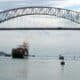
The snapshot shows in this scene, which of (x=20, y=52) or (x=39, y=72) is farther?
(x=20, y=52)

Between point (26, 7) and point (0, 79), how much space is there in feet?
89.8

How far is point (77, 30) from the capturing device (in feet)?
188

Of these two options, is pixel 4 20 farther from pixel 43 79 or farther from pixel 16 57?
pixel 16 57

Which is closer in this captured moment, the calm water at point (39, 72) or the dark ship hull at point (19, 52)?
the calm water at point (39, 72)

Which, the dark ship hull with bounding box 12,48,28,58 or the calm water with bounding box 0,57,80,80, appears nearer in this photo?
the calm water with bounding box 0,57,80,80

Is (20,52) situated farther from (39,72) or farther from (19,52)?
(39,72)

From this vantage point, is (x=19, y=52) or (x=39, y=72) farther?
(x=19, y=52)

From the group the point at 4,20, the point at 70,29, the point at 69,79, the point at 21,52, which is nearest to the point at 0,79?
the point at 69,79

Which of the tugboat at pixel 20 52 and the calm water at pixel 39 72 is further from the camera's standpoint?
→ the tugboat at pixel 20 52

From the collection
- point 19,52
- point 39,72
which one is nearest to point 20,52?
point 19,52

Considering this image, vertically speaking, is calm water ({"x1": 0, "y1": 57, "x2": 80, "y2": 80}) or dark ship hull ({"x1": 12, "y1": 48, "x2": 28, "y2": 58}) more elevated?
calm water ({"x1": 0, "y1": 57, "x2": 80, "y2": 80})

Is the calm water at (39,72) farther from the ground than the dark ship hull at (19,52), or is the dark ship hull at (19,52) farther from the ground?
the calm water at (39,72)

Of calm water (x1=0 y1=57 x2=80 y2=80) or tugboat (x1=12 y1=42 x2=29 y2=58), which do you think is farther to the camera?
tugboat (x1=12 y1=42 x2=29 y2=58)

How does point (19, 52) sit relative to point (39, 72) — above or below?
below
